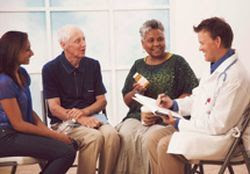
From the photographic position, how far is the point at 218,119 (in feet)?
6.87

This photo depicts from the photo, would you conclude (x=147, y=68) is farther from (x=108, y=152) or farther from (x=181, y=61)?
(x=108, y=152)

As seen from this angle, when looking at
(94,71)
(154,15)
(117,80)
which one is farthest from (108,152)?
(154,15)

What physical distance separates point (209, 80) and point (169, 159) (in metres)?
0.47

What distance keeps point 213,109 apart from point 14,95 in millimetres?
1055

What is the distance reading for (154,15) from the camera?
4457mm

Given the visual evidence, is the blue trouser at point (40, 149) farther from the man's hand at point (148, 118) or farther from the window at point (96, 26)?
the window at point (96, 26)

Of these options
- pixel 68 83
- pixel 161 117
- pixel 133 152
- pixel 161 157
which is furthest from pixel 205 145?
pixel 68 83

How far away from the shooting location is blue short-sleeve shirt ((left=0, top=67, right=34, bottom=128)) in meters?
2.30

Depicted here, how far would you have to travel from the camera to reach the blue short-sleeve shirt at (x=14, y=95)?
2301 millimetres

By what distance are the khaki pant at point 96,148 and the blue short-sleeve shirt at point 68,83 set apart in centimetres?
27

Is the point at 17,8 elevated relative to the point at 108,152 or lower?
elevated

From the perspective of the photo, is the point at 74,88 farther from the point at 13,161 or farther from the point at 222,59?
the point at 222,59

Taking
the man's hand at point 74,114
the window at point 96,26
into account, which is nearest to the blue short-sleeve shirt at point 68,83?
the man's hand at point 74,114

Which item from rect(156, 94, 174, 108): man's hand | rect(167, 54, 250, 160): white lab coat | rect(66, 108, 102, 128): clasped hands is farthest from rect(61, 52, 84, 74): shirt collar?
rect(167, 54, 250, 160): white lab coat
